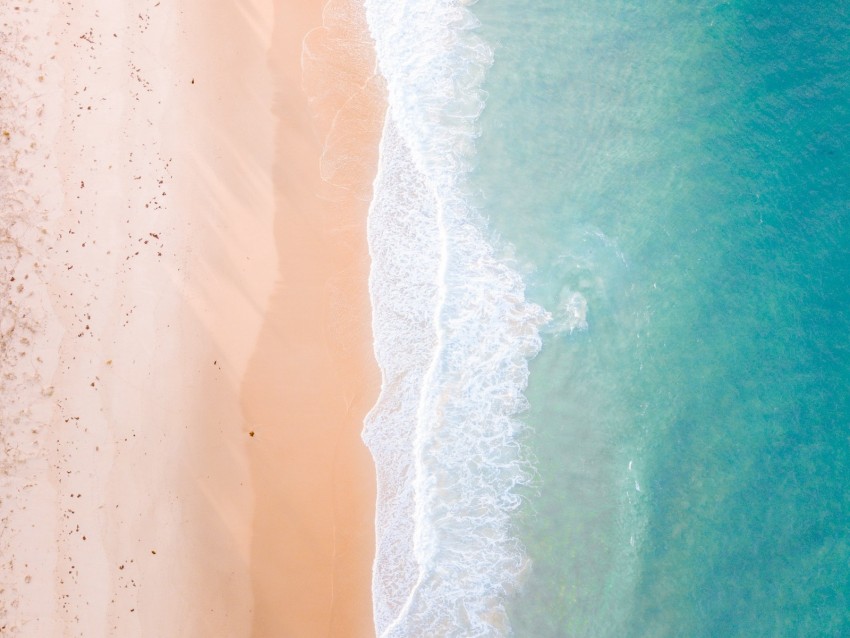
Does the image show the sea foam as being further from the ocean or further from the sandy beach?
the sandy beach

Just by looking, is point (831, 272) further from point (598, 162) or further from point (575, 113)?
point (575, 113)

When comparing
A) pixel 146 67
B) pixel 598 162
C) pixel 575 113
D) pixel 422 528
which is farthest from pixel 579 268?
pixel 146 67

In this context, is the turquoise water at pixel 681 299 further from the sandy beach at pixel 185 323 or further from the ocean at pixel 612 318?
the sandy beach at pixel 185 323

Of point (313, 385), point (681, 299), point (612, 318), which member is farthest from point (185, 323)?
point (681, 299)


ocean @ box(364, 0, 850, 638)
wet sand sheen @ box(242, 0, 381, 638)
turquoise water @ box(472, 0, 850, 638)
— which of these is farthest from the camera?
turquoise water @ box(472, 0, 850, 638)

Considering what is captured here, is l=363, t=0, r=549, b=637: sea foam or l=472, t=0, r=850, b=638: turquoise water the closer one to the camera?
l=363, t=0, r=549, b=637: sea foam

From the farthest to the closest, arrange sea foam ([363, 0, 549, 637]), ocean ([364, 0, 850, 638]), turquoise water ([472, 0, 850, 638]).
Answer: turquoise water ([472, 0, 850, 638]), ocean ([364, 0, 850, 638]), sea foam ([363, 0, 549, 637])

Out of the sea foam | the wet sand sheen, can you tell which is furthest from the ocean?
the wet sand sheen
